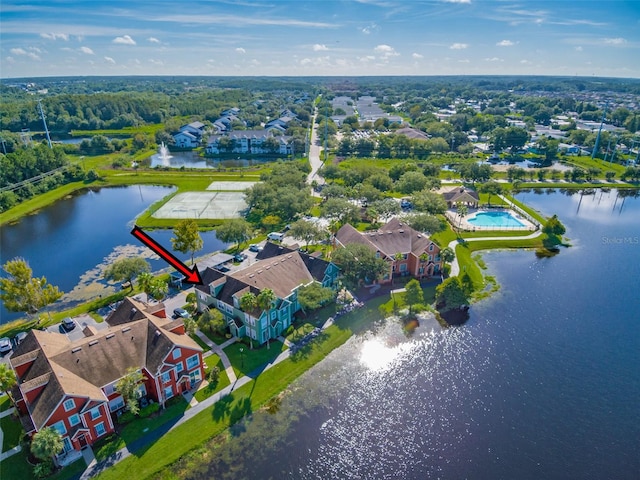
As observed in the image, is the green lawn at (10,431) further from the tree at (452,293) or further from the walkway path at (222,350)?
the tree at (452,293)

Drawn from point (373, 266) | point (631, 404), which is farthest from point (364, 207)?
point (631, 404)

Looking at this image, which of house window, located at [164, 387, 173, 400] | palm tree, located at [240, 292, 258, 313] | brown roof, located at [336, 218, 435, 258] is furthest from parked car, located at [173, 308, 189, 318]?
brown roof, located at [336, 218, 435, 258]

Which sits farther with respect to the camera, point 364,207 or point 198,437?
point 364,207

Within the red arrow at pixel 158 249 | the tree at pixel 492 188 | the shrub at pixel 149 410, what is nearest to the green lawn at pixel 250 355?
the shrub at pixel 149 410

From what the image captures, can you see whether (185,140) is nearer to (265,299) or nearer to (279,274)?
(279,274)

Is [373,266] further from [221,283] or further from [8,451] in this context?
[8,451]

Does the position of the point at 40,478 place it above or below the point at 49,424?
below

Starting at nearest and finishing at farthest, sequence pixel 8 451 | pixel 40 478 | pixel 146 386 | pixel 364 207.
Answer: pixel 40 478, pixel 8 451, pixel 146 386, pixel 364 207
